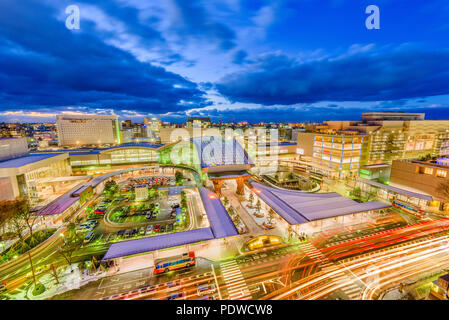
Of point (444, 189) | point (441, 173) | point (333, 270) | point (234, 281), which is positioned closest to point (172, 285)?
point (234, 281)

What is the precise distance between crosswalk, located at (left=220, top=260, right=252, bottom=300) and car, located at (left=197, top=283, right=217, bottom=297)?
159 cm

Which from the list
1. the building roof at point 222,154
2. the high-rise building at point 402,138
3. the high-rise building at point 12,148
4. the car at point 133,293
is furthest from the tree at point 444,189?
the high-rise building at point 12,148

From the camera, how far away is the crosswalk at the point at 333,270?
20438 millimetres

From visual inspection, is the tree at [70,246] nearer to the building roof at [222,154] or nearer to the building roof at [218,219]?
the building roof at [218,219]

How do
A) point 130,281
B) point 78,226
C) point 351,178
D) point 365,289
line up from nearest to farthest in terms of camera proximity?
point 365,289 → point 130,281 → point 78,226 → point 351,178

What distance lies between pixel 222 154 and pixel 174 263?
102 ft

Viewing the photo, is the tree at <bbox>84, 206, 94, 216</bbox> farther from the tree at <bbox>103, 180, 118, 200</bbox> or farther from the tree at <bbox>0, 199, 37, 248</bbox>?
the tree at <bbox>0, 199, 37, 248</bbox>

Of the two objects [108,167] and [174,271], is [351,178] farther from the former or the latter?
[108,167]

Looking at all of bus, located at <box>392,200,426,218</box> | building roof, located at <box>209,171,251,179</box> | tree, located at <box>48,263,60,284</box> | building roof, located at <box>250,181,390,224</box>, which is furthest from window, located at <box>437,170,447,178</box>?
tree, located at <box>48,263,60,284</box>

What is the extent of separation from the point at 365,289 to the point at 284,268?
8.19 meters

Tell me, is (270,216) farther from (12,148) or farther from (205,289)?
(12,148)

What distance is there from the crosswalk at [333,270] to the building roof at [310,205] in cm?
381
